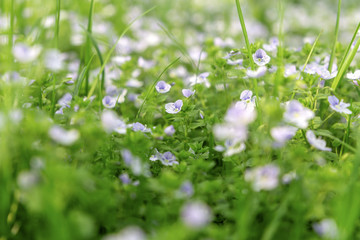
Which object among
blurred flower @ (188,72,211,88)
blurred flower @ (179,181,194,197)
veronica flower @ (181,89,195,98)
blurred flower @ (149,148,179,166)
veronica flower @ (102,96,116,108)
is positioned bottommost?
veronica flower @ (102,96,116,108)

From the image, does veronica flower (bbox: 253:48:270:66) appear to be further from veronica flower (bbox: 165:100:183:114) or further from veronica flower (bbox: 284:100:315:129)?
veronica flower (bbox: 284:100:315:129)

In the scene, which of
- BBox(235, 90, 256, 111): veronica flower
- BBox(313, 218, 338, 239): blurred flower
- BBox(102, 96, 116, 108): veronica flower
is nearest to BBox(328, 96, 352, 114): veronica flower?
BBox(235, 90, 256, 111): veronica flower

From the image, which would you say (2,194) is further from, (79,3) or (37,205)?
(79,3)

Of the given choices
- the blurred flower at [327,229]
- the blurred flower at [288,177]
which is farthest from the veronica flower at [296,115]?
the blurred flower at [327,229]

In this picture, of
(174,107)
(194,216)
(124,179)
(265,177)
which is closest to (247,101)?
(174,107)

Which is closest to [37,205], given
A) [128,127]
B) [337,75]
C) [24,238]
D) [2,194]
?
[2,194]
